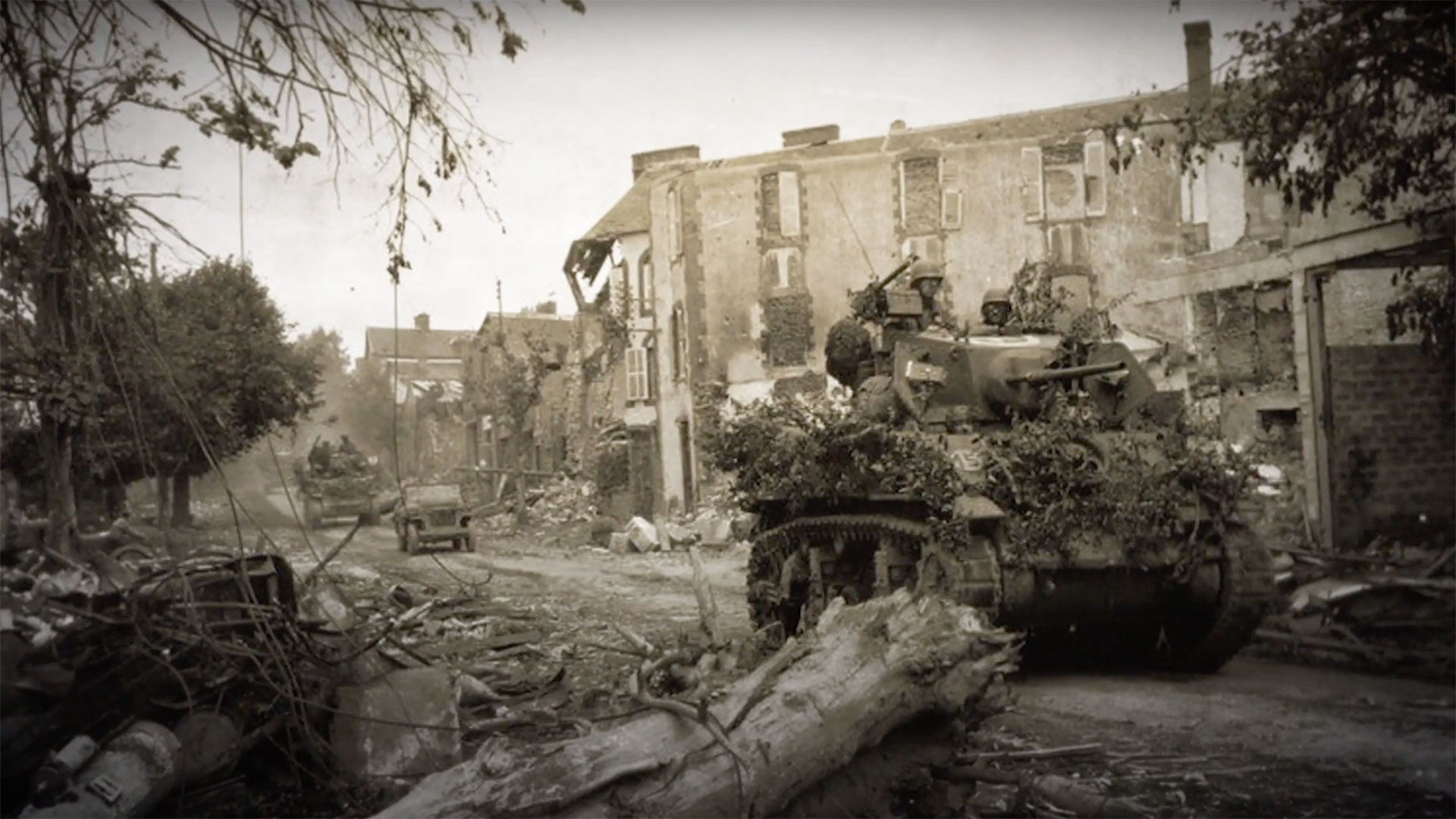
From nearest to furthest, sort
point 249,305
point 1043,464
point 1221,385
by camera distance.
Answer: point 249,305
point 1043,464
point 1221,385

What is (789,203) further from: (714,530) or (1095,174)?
(714,530)

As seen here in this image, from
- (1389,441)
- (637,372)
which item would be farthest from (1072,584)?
(637,372)

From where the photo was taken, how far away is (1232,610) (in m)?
6.06

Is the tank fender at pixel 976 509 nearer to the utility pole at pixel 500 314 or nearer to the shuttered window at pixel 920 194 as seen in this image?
the shuttered window at pixel 920 194

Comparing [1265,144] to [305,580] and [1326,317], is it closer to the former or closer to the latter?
[1326,317]

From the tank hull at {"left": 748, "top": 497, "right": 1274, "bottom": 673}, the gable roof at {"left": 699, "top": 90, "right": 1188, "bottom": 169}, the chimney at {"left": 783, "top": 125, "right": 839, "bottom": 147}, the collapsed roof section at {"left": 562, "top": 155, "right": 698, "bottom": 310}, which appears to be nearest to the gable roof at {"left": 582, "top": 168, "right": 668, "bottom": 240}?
the collapsed roof section at {"left": 562, "top": 155, "right": 698, "bottom": 310}

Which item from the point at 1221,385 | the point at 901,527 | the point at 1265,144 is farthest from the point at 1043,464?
the point at 1265,144

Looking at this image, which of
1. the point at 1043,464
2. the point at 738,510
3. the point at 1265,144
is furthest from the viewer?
the point at 738,510

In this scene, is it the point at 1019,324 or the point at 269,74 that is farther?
the point at 1019,324

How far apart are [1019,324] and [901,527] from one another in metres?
1.75

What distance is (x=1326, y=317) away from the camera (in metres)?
5.96

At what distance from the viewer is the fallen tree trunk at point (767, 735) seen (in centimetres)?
300

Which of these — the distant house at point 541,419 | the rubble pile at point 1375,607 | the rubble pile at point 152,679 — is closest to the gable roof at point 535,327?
the distant house at point 541,419

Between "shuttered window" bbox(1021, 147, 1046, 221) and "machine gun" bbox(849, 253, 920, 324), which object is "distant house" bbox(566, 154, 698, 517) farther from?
"shuttered window" bbox(1021, 147, 1046, 221)
